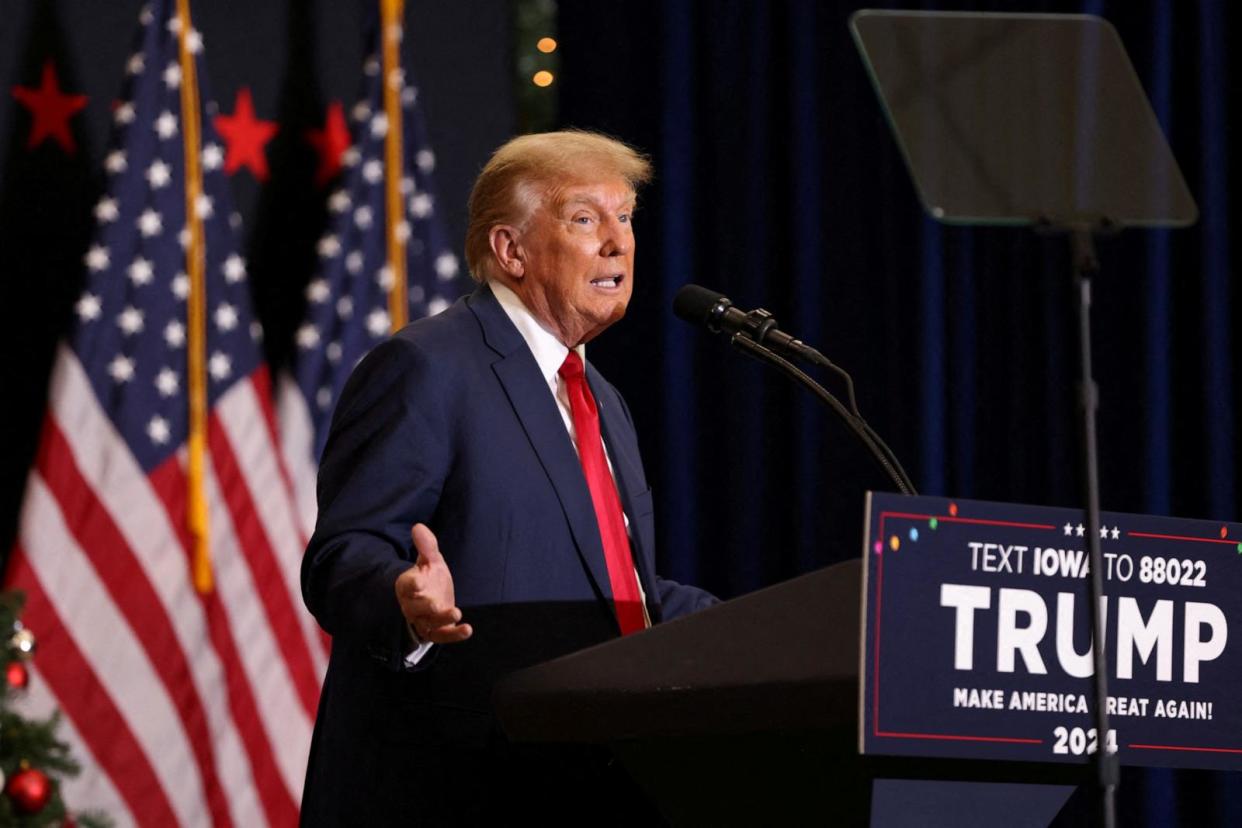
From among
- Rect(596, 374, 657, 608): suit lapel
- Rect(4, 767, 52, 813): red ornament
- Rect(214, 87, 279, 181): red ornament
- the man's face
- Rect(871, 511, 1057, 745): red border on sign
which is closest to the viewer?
Rect(871, 511, 1057, 745): red border on sign

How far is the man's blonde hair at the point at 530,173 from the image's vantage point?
8.48ft

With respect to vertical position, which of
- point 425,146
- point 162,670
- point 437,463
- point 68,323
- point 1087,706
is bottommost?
point 162,670

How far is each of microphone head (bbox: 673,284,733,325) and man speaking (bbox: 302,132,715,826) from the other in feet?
0.77

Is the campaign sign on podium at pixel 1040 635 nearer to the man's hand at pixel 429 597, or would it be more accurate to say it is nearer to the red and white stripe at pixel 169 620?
the man's hand at pixel 429 597

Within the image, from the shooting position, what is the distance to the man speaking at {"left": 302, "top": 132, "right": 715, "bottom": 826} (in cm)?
217

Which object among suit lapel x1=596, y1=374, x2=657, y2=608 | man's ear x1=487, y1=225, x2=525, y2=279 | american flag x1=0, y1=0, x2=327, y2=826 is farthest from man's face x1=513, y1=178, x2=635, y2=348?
american flag x1=0, y1=0, x2=327, y2=826

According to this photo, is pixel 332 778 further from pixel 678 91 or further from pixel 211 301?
pixel 678 91

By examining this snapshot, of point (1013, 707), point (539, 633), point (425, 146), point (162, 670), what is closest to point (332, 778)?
point (539, 633)

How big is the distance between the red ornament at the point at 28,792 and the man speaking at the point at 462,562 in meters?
0.92

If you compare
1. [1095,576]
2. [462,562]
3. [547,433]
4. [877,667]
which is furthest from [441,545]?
[1095,576]

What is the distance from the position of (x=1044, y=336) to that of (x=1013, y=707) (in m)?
2.96

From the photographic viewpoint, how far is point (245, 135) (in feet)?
14.1

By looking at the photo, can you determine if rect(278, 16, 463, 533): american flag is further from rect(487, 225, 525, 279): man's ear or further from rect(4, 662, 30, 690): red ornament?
rect(487, 225, 525, 279): man's ear

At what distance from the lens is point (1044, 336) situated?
446cm
